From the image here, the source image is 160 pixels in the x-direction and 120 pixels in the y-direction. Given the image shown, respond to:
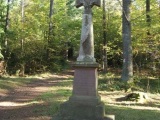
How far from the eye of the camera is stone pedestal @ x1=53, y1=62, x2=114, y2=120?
7.89m

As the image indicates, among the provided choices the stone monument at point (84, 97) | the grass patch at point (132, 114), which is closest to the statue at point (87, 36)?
the stone monument at point (84, 97)

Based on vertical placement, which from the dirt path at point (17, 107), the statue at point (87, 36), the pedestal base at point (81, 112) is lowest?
the dirt path at point (17, 107)

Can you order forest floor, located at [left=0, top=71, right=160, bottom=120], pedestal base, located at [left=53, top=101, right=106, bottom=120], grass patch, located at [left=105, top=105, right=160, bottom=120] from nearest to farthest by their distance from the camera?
pedestal base, located at [left=53, top=101, right=106, bottom=120] < grass patch, located at [left=105, top=105, right=160, bottom=120] < forest floor, located at [left=0, top=71, right=160, bottom=120]

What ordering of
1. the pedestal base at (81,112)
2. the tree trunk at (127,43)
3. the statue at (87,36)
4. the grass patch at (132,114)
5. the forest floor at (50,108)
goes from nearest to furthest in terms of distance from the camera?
the pedestal base at (81,112)
the statue at (87,36)
the grass patch at (132,114)
the forest floor at (50,108)
the tree trunk at (127,43)

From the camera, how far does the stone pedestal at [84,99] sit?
25.9ft

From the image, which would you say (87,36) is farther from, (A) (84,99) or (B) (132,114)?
(B) (132,114)

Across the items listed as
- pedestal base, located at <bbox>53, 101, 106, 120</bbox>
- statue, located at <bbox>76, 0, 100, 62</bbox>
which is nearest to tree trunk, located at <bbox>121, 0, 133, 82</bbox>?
statue, located at <bbox>76, 0, 100, 62</bbox>

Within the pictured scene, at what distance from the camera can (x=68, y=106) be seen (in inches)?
318

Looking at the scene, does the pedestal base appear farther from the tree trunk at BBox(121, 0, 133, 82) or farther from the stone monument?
the tree trunk at BBox(121, 0, 133, 82)

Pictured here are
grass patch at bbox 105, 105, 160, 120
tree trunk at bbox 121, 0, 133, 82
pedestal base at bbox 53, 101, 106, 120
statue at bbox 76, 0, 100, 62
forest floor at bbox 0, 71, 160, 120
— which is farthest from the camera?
tree trunk at bbox 121, 0, 133, 82

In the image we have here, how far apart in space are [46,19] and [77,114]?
23170 millimetres

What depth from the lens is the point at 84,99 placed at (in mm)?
8031

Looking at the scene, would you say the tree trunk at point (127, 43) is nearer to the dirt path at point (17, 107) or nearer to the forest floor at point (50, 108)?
the forest floor at point (50, 108)

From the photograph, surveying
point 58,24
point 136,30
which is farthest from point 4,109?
point 58,24
